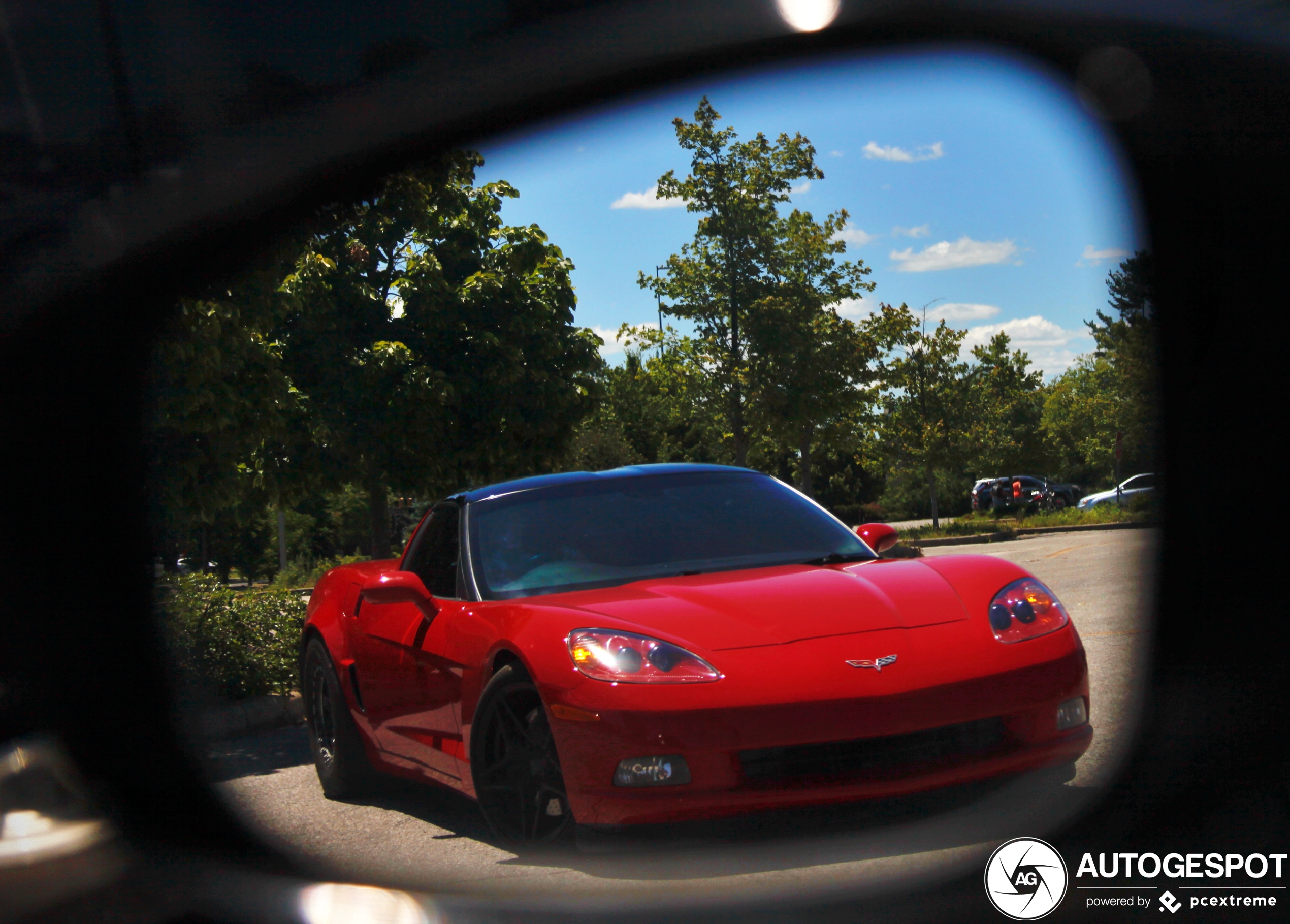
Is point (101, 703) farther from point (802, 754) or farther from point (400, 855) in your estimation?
point (802, 754)

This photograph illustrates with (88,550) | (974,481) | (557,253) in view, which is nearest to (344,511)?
(557,253)

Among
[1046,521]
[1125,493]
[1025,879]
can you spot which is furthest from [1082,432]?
[1025,879]

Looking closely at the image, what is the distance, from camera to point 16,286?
6574 millimetres

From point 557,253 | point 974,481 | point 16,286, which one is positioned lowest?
point 974,481

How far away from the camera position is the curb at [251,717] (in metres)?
7.58

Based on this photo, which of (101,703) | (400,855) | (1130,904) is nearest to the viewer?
(1130,904)

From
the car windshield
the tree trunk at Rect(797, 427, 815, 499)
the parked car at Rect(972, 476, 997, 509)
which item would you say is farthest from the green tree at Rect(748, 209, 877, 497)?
the car windshield

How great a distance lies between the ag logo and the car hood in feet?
2.60

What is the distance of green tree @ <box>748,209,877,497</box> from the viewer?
93.3 ft

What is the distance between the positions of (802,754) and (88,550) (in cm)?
652

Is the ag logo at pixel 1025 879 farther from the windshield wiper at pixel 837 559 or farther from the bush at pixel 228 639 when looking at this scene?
the bush at pixel 228 639

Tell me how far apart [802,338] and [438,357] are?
1130 cm

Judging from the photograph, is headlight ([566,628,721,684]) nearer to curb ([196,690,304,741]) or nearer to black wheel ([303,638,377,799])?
black wheel ([303,638,377,799])

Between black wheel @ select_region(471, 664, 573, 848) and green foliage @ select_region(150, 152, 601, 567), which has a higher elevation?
green foliage @ select_region(150, 152, 601, 567)
